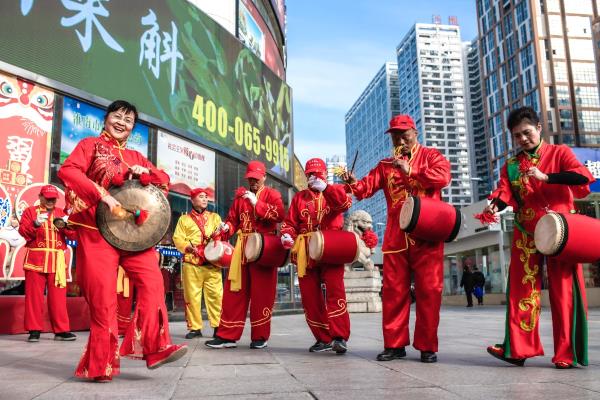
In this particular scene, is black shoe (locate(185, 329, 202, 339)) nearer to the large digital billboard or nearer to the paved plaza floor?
the paved plaza floor

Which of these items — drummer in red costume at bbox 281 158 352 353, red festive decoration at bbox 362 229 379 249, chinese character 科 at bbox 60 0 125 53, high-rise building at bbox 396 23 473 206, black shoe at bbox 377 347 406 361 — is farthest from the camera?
high-rise building at bbox 396 23 473 206

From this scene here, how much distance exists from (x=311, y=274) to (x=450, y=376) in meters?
2.18

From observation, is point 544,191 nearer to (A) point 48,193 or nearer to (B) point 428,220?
(B) point 428,220

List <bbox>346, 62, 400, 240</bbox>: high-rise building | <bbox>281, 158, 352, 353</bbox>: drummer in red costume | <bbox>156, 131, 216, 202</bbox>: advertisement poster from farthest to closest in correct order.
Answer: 1. <bbox>346, 62, 400, 240</bbox>: high-rise building
2. <bbox>156, 131, 216, 202</bbox>: advertisement poster
3. <bbox>281, 158, 352, 353</bbox>: drummer in red costume

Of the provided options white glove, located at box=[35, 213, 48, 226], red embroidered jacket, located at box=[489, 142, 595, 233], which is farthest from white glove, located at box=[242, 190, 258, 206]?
white glove, located at box=[35, 213, 48, 226]

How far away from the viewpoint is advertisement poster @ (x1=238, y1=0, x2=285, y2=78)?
16781 millimetres

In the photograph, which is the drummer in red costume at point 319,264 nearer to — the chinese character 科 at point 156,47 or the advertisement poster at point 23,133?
the advertisement poster at point 23,133

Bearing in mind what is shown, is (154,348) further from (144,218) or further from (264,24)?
(264,24)

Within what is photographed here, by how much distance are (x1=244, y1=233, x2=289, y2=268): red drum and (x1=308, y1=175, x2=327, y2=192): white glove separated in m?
0.85

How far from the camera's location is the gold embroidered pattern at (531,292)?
4.06m

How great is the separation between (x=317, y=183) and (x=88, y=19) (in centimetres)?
796

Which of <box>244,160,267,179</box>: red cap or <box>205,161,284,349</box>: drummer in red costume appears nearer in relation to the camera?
<box>205,161,284,349</box>: drummer in red costume

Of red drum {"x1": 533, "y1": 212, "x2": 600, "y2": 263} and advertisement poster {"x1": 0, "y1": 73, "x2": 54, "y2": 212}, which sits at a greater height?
advertisement poster {"x1": 0, "y1": 73, "x2": 54, "y2": 212}

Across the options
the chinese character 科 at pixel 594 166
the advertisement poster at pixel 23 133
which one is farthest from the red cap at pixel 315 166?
the chinese character 科 at pixel 594 166
